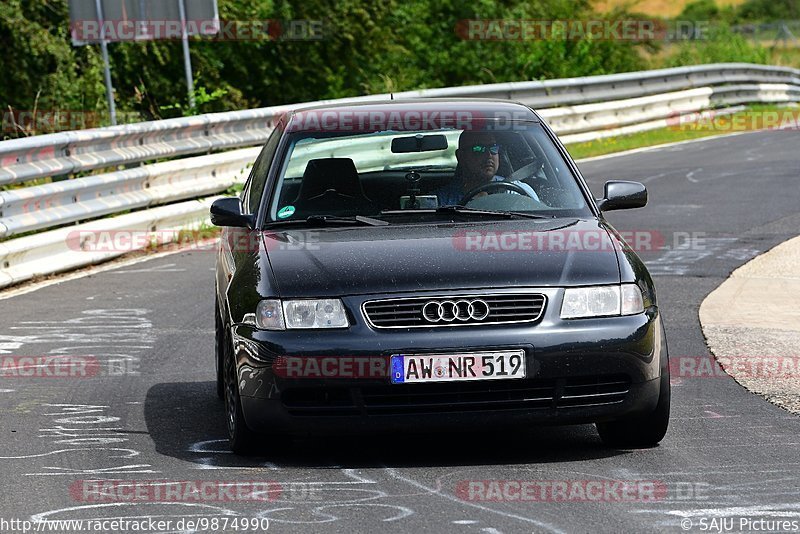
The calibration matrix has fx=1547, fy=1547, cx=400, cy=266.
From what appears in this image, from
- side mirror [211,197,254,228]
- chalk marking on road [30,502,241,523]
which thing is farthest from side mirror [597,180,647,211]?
chalk marking on road [30,502,241,523]

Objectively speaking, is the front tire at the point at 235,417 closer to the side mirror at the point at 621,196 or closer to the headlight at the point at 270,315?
the headlight at the point at 270,315

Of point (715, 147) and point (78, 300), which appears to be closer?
point (78, 300)

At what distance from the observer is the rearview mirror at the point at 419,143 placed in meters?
7.59

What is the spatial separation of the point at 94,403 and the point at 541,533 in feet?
11.2

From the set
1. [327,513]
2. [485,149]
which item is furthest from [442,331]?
[485,149]

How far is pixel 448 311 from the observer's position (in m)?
6.09

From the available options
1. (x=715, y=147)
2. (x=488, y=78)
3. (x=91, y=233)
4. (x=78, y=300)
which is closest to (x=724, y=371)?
(x=78, y=300)

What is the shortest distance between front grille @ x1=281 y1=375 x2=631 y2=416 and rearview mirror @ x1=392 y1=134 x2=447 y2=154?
1.82 meters

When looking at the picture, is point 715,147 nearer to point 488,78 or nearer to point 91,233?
point 488,78

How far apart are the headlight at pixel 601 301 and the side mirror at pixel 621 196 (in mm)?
1117

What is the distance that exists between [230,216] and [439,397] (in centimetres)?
168

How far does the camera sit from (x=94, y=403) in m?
7.84

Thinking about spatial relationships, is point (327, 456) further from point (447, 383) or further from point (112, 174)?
point (112, 174)

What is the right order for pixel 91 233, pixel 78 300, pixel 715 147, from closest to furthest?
pixel 78 300 → pixel 91 233 → pixel 715 147
